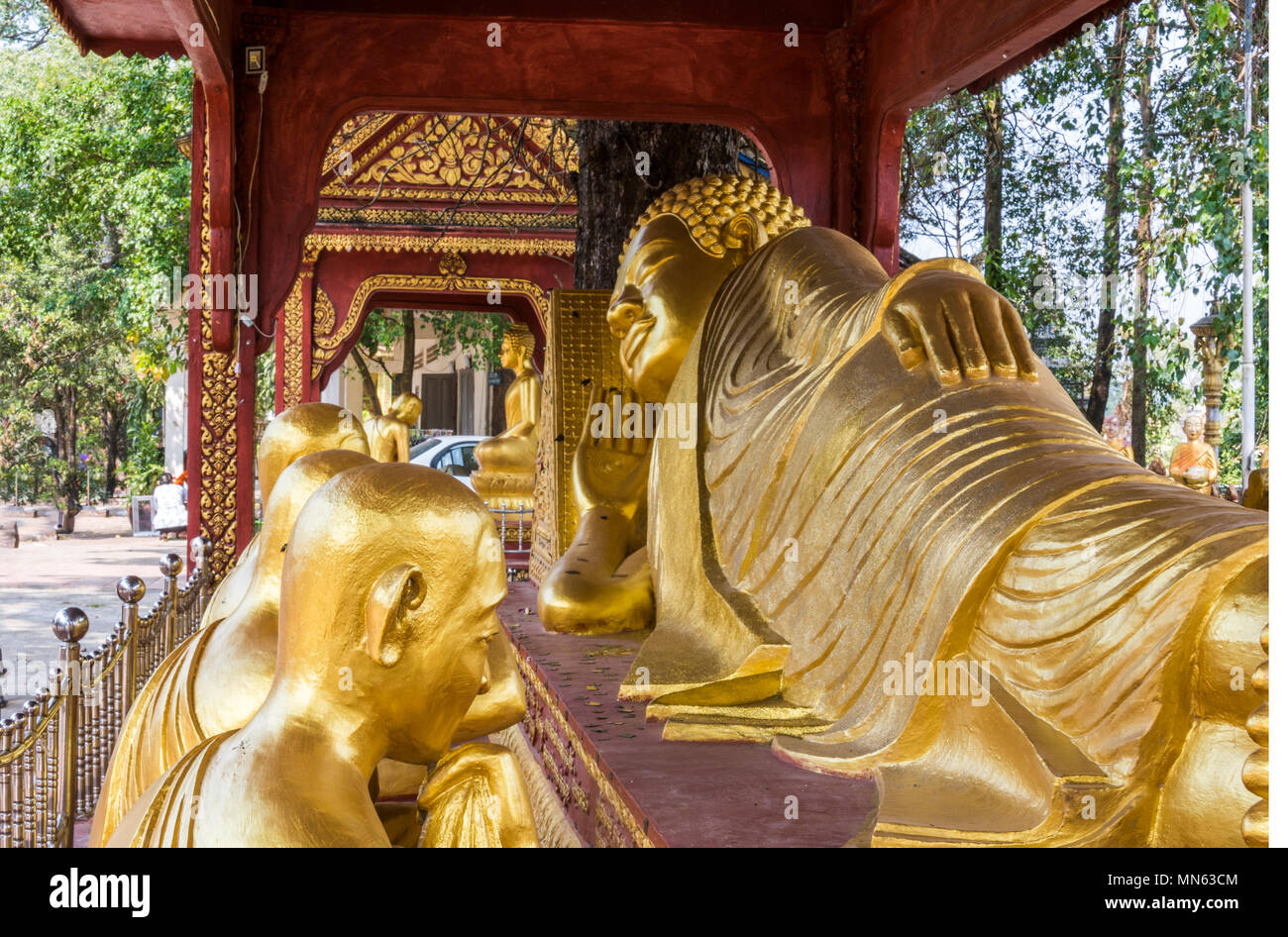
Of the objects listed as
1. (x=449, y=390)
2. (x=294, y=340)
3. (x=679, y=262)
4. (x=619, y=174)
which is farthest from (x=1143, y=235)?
(x=449, y=390)

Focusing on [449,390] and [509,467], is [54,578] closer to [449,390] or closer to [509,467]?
[509,467]

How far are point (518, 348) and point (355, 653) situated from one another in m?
8.79

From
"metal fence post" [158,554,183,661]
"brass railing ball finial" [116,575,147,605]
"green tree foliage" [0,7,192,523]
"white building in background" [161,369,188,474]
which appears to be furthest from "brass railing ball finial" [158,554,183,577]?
"white building in background" [161,369,188,474]

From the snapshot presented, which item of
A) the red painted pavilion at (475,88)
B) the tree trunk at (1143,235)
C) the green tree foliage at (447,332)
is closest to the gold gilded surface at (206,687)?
the red painted pavilion at (475,88)

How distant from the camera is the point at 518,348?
9750 millimetres

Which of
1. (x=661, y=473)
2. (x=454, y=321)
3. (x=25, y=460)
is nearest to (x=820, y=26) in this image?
(x=661, y=473)

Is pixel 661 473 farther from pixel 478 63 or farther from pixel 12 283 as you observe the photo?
pixel 12 283

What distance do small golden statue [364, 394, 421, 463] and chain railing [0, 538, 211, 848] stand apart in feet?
7.36

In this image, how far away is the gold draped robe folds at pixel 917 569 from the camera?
4.53 feet

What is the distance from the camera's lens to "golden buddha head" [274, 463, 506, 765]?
103 cm

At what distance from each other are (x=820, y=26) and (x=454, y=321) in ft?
28.7

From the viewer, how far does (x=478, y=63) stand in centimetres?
409

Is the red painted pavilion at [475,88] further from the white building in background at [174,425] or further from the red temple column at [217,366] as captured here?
the white building in background at [174,425]

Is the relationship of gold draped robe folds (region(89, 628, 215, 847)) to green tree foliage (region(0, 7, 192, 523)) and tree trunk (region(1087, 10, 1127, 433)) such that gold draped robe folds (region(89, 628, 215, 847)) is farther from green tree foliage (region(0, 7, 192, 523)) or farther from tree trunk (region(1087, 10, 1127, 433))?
green tree foliage (region(0, 7, 192, 523))
